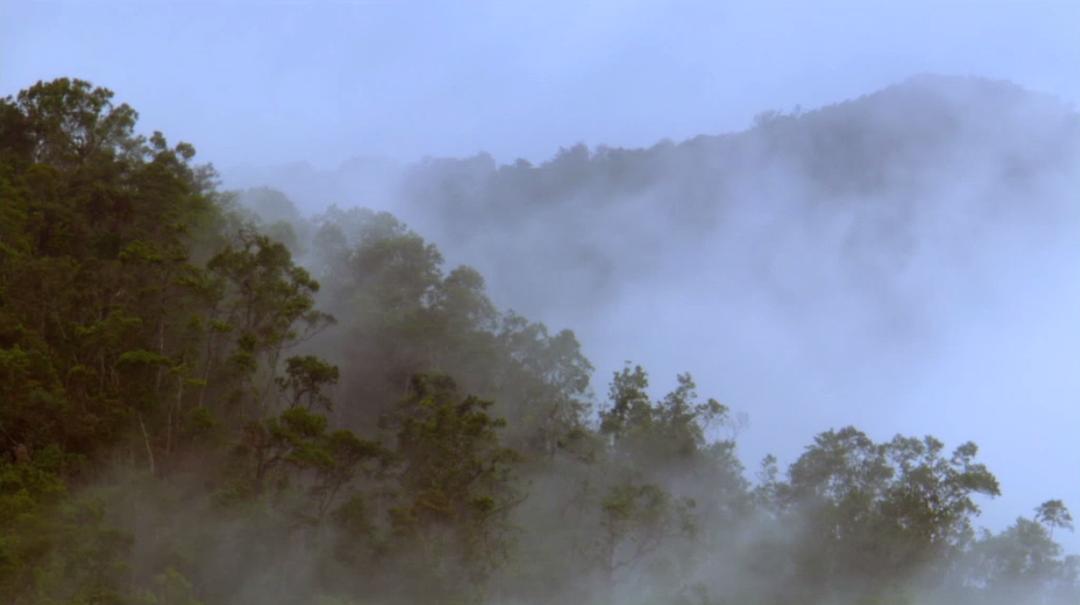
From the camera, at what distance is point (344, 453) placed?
75.8 ft

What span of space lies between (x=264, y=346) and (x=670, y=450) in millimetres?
10772

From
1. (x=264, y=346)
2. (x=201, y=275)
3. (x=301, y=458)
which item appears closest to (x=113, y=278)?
(x=201, y=275)

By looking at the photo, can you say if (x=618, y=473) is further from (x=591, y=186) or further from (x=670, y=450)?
(x=591, y=186)

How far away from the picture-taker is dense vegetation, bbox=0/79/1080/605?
20.9m

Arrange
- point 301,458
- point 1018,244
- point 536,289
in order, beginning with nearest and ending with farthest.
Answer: point 301,458 → point 536,289 → point 1018,244

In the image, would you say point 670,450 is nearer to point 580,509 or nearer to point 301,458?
point 580,509

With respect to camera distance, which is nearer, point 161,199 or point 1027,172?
point 161,199

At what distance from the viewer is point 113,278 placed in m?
22.5

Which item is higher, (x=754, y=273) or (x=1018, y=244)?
(x=1018, y=244)

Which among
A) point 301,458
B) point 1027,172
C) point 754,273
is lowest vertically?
point 301,458

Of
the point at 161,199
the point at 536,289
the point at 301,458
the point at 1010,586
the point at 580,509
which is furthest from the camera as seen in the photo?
the point at 536,289

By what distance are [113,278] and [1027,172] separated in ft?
193

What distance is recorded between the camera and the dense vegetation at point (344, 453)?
20.9m

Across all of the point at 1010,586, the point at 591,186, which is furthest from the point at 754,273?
the point at 1010,586
